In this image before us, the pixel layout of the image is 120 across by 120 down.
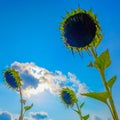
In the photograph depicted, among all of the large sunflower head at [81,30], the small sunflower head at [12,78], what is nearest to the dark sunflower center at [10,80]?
the small sunflower head at [12,78]

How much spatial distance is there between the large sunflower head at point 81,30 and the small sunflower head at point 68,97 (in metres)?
9.88

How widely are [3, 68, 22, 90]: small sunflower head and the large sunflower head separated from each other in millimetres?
10292

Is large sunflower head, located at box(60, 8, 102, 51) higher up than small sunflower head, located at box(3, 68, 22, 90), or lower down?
lower down

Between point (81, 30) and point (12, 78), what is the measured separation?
1151 centimetres

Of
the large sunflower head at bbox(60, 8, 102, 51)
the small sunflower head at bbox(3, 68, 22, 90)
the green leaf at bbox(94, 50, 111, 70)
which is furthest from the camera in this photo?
the small sunflower head at bbox(3, 68, 22, 90)

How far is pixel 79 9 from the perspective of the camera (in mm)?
5402

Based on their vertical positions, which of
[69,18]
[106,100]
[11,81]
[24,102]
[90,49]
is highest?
[11,81]

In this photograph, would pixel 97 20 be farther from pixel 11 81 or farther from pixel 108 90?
pixel 11 81

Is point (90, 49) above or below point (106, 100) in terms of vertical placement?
above

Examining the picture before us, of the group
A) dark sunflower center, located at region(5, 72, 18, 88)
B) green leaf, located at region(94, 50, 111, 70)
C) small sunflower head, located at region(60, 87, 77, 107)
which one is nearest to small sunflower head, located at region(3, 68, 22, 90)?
dark sunflower center, located at region(5, 72, 18, 88)

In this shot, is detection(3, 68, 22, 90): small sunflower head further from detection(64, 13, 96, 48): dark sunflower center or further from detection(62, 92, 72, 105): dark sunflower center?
detection(64, 13, 96, 48): dark sunflower center

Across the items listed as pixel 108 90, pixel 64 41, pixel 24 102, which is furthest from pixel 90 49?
pixel 24 102

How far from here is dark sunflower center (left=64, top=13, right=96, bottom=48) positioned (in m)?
4.96

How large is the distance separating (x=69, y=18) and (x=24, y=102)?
899 cm
